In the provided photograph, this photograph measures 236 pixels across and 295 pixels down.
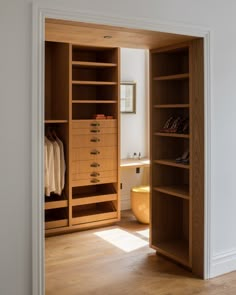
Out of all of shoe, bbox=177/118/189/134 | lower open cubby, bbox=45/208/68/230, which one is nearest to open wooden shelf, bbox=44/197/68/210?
lower open cubby, bbox=45/208/68/230

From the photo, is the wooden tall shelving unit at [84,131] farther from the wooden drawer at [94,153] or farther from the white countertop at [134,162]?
the white countertop at [134,162]

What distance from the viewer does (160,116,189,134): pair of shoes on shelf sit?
3.91 m

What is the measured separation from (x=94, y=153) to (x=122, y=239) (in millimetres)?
1075

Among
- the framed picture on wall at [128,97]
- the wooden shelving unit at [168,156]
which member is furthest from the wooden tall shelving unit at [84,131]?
the wooden shelving unit at [168,156]

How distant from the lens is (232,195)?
375 centimetres

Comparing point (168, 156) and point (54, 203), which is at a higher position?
point (168, 156)

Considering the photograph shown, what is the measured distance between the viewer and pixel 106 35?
128 inches

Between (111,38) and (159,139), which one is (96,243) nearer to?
(159,139)

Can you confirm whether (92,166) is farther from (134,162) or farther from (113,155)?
(134,162)

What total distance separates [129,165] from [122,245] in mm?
1253

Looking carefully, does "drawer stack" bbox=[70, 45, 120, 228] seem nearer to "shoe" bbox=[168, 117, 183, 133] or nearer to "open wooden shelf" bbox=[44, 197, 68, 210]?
"open wooden shelf" bbox=[44, 197, 68, 210]

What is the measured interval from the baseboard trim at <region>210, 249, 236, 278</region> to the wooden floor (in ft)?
0.20

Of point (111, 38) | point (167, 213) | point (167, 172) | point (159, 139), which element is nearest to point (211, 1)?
point (111, 38)

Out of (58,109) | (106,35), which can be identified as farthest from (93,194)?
(106,35)
